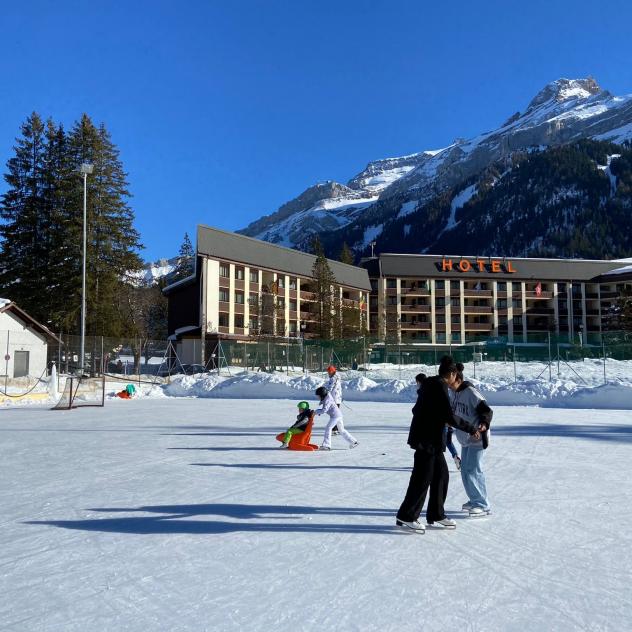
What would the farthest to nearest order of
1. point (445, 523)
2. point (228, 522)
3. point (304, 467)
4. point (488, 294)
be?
point (488, 294) < point (304, 467) < point (228, 522) < point (445, 523)

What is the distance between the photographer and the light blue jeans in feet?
20.3

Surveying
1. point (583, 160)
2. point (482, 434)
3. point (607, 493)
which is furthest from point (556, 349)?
point (583, 160)

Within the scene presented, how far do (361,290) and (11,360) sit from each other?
54896 millimetres

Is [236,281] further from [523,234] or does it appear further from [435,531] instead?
[523,234]

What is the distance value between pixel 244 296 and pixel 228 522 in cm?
5732

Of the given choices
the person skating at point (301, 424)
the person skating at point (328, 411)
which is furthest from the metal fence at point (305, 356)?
the person skating at point (328, 411)

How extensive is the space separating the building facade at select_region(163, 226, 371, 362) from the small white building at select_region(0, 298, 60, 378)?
22.7 m

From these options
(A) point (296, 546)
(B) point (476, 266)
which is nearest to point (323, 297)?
(B) point (476, 266)

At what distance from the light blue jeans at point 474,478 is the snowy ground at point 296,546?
20 centimetres

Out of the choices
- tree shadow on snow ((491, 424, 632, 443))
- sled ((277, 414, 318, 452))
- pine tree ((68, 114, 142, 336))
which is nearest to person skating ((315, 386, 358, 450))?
sled ((277, 414, 318, 452))

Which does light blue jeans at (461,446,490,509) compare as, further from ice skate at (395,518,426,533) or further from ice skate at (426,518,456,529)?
ice skate at (395,518,426,533)

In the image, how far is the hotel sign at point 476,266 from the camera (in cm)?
8750

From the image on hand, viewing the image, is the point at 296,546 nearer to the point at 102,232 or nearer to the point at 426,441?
the point at 426,441

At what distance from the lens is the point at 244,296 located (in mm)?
62750
